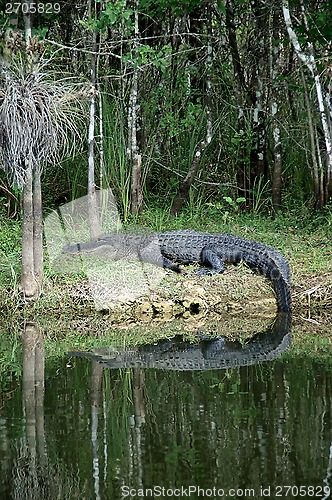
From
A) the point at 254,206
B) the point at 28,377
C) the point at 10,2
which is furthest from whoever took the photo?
the point at 254,206

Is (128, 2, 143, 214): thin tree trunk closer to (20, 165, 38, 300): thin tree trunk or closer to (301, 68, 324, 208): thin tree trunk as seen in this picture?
(301, 68, 324, 208): thin tree trunk

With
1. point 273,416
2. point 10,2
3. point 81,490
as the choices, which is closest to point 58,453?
point 81,490

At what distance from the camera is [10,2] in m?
9.31

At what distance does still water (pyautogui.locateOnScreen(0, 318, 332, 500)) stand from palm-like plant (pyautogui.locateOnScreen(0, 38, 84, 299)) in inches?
63.6

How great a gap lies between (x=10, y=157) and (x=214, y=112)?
487 centimetres

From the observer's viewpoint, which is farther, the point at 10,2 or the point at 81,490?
the point at 10,2

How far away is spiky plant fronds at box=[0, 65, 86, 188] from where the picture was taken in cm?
629

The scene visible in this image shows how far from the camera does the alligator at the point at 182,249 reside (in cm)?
805

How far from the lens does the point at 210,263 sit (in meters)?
8.14

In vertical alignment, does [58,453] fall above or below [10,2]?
below

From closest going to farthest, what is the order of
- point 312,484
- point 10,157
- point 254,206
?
point 312,484, point 10,157, point 254,206

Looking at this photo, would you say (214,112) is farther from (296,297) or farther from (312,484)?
(312,484)

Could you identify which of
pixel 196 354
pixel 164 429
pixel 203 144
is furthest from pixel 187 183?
pixel 164 429

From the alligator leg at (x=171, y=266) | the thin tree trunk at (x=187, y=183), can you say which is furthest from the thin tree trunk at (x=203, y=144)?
the alligator leg at (x=171, y=266)
